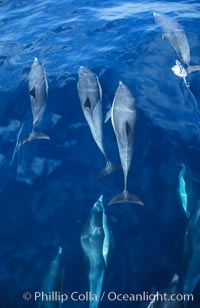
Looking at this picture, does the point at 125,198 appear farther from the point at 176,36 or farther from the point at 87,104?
the point at 176,36

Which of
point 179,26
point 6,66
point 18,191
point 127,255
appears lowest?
point 127,255

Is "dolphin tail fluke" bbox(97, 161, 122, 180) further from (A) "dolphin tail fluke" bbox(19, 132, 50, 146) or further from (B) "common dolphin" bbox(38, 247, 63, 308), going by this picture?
(B) "common dolphin" bbox(38, 247, 63, 308)

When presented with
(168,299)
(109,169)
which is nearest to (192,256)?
(168,299)

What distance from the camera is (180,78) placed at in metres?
A: 8.45

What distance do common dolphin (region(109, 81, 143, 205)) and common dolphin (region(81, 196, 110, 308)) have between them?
1.50ft

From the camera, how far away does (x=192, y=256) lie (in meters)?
5.32

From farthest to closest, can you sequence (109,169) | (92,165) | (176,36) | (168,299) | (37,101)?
(176,36) < (37,101) < (92,165) < (109,169) < (168,299)

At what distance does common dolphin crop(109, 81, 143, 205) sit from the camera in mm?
6223

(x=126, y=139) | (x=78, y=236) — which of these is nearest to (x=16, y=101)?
(x=126, y=139)

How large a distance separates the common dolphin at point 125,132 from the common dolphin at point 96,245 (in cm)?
46

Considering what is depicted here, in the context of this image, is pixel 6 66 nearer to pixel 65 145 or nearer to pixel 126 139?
pixel 65 145

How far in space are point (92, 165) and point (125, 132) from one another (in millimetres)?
1269

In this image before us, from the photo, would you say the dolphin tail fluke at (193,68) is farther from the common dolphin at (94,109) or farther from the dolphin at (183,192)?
the dolphin at (183,192)

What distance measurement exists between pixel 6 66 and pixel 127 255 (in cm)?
695
